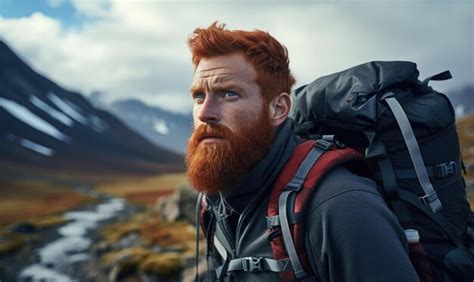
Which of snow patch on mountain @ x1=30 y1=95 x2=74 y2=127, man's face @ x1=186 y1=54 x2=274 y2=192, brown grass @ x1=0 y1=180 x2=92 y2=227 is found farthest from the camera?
snow patch on mountain @ x1=30 y1=95 x2=74 y2=127

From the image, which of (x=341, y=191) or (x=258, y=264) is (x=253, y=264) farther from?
(x=341, y=191)

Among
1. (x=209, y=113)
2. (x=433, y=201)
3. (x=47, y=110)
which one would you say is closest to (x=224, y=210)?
(x=209, y=113)

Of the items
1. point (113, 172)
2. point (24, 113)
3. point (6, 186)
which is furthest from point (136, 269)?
point (24, 113)

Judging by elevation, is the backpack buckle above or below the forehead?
below

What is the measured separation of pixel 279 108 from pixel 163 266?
22469 mm

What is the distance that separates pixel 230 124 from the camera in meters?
3.39

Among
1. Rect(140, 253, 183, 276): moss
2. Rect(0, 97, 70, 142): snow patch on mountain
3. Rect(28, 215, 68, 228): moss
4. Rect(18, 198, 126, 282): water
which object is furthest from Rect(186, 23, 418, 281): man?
Rect(0, 97, 70, 142): snow patch on mountain

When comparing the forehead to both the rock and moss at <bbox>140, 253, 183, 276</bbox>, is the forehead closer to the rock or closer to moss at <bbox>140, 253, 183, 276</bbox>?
moss at <bbox>140, 253, 183, 276</bbox>

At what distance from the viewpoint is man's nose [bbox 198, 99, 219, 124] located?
11.0 feet

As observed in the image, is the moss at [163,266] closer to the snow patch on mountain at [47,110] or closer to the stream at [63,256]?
the stream at [63,256]

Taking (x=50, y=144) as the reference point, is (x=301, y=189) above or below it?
below

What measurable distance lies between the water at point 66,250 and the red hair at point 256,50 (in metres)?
33.5

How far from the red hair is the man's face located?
66 mm

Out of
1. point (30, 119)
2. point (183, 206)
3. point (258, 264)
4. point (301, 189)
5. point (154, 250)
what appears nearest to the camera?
point (301, 189)
